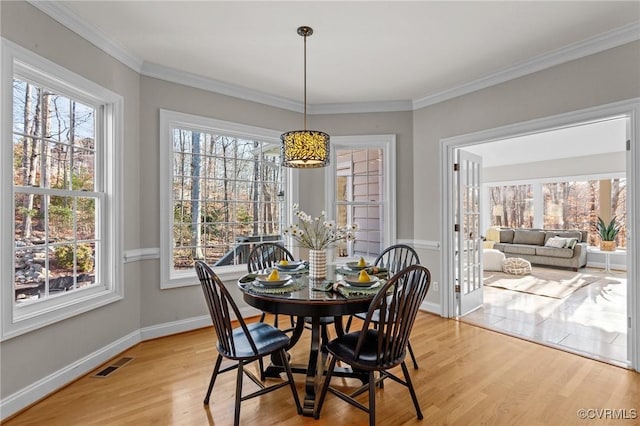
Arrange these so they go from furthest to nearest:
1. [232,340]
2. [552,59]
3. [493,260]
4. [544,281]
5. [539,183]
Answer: [539,183] < [493,260] < [544,281] < [552,59] < [232,340]

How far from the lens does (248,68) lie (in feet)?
11.1

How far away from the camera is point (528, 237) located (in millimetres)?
8141

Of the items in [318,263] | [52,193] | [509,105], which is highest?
[509,105]

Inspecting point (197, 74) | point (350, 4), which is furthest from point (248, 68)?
point (350, 4)

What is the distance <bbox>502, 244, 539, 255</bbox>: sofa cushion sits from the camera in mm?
7641

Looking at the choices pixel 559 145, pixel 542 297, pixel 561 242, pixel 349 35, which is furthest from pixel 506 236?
pixel 349 35

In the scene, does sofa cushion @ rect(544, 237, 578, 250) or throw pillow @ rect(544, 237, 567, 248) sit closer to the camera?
sofa cushion @ rect(544, 237, 578, 250)

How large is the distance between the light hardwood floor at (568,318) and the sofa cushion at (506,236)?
3.08 metres

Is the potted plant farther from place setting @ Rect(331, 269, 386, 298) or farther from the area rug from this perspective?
place setting @ Rect(331, 269, 386, 298)

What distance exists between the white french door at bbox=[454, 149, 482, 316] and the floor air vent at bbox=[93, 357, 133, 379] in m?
3.60

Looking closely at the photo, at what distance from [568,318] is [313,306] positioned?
3.67 metres

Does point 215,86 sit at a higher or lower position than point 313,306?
higher

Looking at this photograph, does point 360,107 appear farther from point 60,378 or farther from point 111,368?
point 60,378

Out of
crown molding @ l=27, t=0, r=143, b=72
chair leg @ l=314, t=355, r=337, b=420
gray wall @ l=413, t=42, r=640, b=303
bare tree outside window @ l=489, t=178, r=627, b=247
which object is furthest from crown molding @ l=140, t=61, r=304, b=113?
bare tree outside window @ l=489, t=178, r=627, b=247
